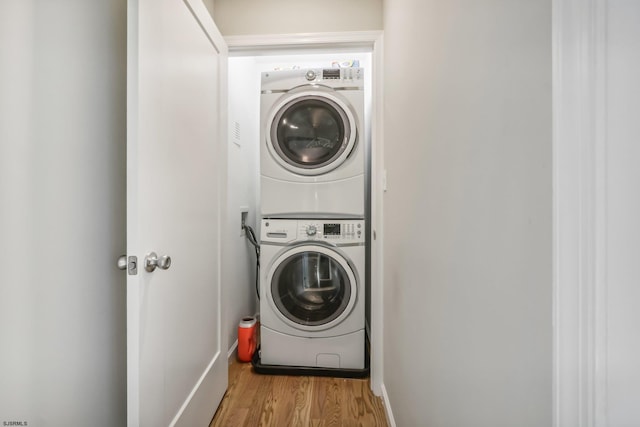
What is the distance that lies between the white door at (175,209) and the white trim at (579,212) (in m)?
0.98

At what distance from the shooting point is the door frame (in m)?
1.61

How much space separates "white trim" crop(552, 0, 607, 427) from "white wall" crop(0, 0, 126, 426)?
44.5 inches

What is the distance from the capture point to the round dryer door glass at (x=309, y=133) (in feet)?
5.96

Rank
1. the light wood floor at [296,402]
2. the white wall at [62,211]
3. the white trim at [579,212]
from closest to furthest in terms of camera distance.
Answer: the white trim at [579,212], the white wall at [62,211], the light wood floor at [296,402]

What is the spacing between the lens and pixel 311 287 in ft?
6.07

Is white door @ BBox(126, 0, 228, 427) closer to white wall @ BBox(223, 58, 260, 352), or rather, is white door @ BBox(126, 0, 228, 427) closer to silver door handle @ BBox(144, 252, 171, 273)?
silver door handle @ BBox(144, 252, 171, 273)

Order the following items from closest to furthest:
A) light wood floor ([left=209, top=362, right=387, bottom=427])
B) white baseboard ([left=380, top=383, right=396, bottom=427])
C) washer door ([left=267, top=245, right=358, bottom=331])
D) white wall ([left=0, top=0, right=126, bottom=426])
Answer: white wall ([left=0, top=0, right=126, bottom=426]) → white baseboard ([left=380, top=383, right=396, bottom=427]) → light wood floor ([left=209, top=362, right=387, bottom=427]) → washer door ([left=267, top=245, right=358, bottom=331])

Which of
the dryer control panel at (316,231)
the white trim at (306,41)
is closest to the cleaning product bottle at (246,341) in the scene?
the dryer control panel at (316,231)

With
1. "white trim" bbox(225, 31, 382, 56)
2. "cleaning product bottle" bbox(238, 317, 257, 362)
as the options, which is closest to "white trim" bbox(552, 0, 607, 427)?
"white trim" bbox(225, 31, 382, 56)

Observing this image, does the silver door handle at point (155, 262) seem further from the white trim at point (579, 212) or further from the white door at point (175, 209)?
the white trim at point (579, 212)

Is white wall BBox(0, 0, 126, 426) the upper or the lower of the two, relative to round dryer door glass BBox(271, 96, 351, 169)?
lower

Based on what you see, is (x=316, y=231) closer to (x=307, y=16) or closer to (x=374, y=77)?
(x=374, y=77)

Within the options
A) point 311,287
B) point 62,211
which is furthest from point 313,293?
point 62,211

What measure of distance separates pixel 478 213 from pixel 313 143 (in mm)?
1452
